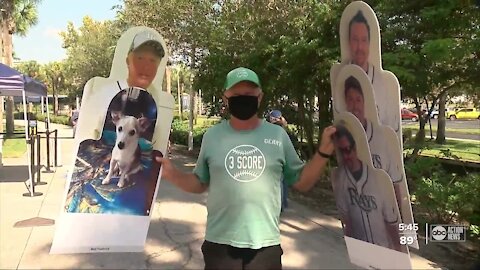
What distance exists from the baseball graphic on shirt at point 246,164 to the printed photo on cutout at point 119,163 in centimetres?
56

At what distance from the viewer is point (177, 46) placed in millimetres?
15758

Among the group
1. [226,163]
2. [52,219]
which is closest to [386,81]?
[226,163]

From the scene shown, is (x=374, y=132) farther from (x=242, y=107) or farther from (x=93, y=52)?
(x=93, y=52)

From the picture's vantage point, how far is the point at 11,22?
24.8m

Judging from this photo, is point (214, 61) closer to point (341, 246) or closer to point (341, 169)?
point (341, 246)

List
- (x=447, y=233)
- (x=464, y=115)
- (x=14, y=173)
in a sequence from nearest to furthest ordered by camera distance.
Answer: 1. (x=447, y=233)
2. (x=14, y=173)
3. (x=464, y=115)

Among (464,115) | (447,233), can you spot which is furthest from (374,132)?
(464,115)

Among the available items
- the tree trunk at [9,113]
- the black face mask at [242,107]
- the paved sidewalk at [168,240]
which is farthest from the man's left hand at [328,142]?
the tree trunk at [9,113]

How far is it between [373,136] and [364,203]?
379 millimetres

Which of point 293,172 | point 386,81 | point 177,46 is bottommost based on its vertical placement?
point 293,172

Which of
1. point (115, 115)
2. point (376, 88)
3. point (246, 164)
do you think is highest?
point (376, 88)

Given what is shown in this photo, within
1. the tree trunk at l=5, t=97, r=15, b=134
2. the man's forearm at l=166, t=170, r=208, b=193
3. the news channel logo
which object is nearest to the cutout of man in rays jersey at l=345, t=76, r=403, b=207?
the man's forearm at l=166, t=170, r=208, b=193

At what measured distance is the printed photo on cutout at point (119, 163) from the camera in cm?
266

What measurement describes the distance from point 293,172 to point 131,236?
97 cm
